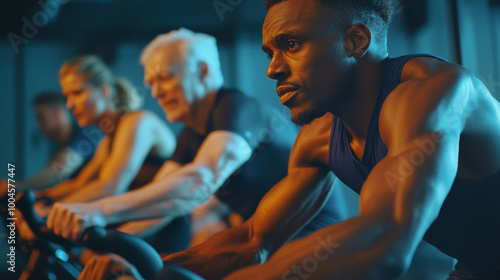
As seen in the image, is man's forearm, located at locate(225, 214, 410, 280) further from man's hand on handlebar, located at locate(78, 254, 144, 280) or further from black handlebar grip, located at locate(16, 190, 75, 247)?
black handlebar grip, located at locate(16, 190, 75, 247)

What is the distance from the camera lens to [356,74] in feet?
2.94

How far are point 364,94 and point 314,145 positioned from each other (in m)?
0.17

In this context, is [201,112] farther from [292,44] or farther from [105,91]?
[292,44]

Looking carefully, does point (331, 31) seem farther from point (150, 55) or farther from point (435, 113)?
point (150, 55)

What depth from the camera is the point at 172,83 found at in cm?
183

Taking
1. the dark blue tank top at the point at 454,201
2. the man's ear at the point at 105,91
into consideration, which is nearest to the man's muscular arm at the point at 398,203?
the dark blue tank top at the point at 454,201

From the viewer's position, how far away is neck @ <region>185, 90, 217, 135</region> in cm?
178

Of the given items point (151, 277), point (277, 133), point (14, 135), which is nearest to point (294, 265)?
point (151, 277)

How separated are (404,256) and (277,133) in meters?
1.03

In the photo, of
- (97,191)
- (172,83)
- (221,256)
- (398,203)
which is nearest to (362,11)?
(398,203)

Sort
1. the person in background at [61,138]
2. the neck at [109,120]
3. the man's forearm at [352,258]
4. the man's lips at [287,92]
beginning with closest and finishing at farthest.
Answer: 1. the man's forearm at [352,258]
2. the man's lips at [287,92]
3. the neck at [109,120]
4. the person in background at [61,138]
